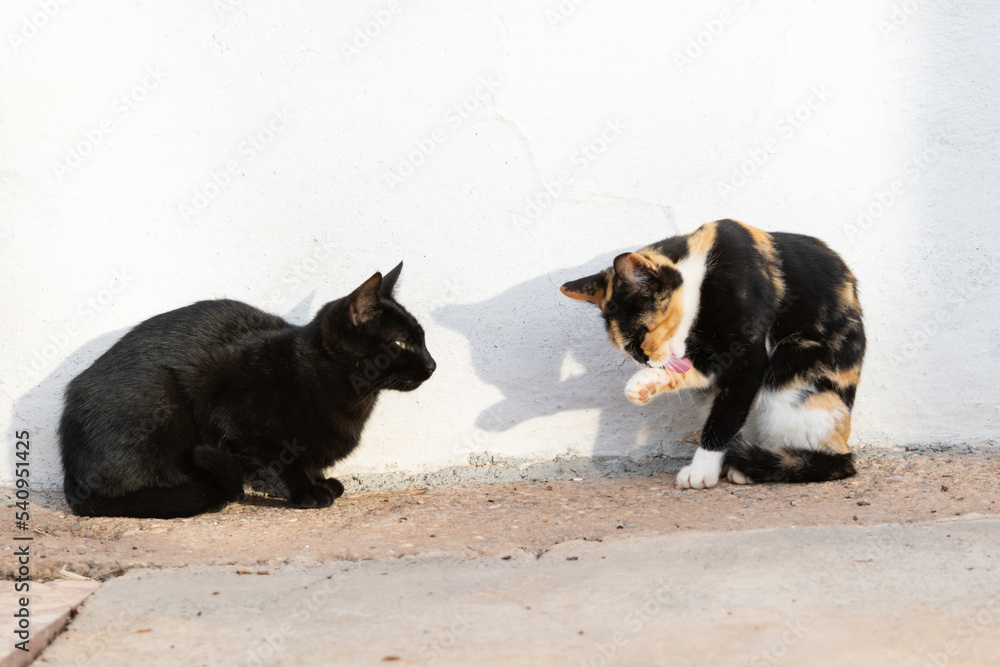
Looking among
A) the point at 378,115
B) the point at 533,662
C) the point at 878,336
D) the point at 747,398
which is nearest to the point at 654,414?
the point at 747,398

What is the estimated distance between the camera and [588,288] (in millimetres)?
3172

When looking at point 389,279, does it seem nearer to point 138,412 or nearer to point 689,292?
point 138,412

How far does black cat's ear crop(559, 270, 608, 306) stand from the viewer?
3.18 meters

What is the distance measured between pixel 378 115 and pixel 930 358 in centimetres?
278

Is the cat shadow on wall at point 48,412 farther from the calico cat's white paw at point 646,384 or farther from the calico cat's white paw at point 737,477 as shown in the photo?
the calico cat's white paw at point 737,477

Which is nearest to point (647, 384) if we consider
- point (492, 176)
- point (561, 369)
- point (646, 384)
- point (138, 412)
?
point (646, 384)

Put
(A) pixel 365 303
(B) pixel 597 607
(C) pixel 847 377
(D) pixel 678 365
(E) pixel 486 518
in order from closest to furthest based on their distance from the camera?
(B) pixel 597 607 → (E) pixel 486 518 → (A) pixel 365 303 → (D) pixel 678 365 → (C) pixel 847 377

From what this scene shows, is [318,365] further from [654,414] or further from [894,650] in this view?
[894,650]

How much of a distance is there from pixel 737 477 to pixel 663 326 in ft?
2.48

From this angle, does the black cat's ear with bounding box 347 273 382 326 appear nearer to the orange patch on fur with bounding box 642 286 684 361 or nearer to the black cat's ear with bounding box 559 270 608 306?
the black cat's ear with bounding box 559 270 608 306

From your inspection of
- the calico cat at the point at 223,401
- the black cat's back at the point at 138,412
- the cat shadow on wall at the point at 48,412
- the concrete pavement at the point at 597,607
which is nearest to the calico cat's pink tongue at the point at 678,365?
the concrete pavement at the point at 597,607

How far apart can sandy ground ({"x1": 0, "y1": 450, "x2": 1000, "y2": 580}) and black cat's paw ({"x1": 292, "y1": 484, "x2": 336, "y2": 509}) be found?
4cm

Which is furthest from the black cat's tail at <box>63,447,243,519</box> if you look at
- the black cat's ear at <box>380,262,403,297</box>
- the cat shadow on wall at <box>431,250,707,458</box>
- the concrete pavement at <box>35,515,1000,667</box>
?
the cat shadow on wall at <box>431,250,707,458</box>

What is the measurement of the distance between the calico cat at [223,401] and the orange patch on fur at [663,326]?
0.91 m
